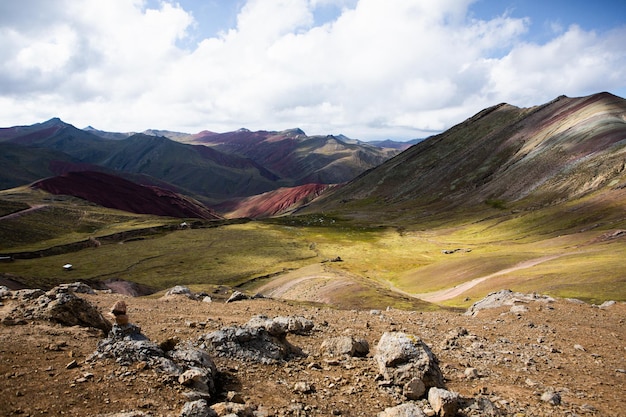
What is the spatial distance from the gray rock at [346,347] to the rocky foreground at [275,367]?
57mm

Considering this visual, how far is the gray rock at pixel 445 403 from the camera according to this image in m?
14.8

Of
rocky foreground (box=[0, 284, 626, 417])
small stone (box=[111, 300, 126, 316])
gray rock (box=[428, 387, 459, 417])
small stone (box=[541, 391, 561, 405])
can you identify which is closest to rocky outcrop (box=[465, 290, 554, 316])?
rocky foreground (box=[0, 284, 626, 417])

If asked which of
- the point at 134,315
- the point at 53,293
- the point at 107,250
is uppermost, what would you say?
the point at 53,293

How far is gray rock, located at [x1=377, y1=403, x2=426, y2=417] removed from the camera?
14.1 m

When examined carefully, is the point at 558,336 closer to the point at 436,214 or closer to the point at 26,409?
the point at 26,409

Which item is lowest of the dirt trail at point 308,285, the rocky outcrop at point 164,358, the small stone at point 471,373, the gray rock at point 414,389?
the dirt trail at point 308,285

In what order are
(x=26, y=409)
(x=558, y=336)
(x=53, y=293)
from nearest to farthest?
(x=26, y=409) → (x=53, y=293) → (x=558, y=336)

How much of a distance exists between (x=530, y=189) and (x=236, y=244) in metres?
112

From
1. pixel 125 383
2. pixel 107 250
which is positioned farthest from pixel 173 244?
pixel 125 383

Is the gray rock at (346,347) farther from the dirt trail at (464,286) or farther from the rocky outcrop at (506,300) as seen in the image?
the dirt trail at (464,286)

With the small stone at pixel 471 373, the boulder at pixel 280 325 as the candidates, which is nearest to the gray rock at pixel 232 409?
the boulder at pixel 280 325

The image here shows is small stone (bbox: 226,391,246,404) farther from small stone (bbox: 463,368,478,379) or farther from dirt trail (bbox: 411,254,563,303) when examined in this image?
dirt trail (bbox: 411,254,563,303)

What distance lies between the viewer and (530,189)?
513 ft

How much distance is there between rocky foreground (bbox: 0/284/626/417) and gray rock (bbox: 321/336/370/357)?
6cm
